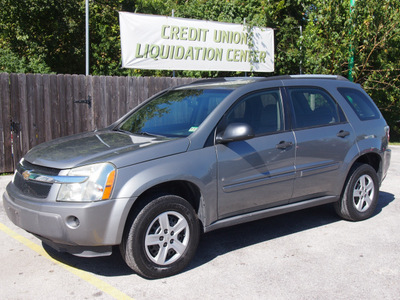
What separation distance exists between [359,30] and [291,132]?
1029 centimetres

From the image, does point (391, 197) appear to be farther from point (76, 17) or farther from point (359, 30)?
point (76, 17)

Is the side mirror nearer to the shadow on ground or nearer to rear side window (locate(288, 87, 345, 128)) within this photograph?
rear side window (locate(288, 87, 345, 128))

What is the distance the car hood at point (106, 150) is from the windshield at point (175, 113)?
24cm

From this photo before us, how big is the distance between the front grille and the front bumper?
0.11 meters

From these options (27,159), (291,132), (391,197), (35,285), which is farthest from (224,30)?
(35,285)

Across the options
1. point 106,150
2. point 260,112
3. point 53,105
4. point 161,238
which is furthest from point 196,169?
point 53,105

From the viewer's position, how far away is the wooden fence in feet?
29.3

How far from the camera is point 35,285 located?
397cm

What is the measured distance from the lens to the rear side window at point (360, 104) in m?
5.82

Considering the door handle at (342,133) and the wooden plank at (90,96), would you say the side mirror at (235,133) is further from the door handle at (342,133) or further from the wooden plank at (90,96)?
the wooden plank at (90,96)

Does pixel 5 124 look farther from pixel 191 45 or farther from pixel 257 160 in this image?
pixel 257 160

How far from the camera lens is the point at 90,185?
3.79m

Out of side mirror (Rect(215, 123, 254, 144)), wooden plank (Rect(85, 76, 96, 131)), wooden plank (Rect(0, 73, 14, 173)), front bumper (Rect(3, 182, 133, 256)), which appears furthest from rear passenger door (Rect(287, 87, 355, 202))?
wooden plank (Rect(0, 73, 14, 173))

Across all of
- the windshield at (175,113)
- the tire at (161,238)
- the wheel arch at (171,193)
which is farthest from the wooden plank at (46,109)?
the tire at (161,238)
